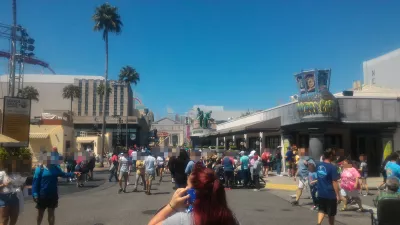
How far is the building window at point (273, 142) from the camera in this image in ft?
90.6

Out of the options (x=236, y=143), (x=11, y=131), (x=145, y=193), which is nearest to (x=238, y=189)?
(x=145, y=193)

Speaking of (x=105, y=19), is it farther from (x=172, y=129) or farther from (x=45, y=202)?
(x=172, y=129)

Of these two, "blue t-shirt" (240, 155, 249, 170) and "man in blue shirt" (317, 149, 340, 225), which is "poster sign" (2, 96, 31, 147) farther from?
"man in blue shirt" (317, 149, 340, 225)

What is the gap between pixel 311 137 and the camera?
67.1 ft

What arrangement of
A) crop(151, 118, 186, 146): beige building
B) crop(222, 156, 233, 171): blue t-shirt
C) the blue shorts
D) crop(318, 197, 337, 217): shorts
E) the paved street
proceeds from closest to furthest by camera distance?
the blue shorts, crop(318, 197, 337, 217): shorts, the paved street, crop(222, 156, 233, 171): blue t-shirt, crop(151, 118, 186, 146): beige building

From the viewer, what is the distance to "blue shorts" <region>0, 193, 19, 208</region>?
596cm

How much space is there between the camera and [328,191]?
6797mm

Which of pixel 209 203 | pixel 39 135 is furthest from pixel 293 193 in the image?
pixel 39 135

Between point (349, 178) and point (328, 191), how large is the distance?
11.5 feet

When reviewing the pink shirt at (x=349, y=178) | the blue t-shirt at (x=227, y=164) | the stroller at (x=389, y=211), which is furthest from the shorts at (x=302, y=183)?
the stroller at (x=389, y=211)

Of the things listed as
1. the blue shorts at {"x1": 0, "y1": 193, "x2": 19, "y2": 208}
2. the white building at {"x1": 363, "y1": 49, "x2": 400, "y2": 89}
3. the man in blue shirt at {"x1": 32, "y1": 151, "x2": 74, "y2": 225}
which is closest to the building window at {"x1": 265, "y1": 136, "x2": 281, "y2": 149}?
the white building at {"x1": 363, "y1": 49, "x2": 400, "y2": 89}

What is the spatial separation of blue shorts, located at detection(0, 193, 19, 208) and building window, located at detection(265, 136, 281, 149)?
23.2m

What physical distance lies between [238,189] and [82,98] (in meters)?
101

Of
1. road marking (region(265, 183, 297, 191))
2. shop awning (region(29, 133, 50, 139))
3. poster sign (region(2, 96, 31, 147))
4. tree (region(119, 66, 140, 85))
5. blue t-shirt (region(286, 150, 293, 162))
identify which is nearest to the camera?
road marking (region(265, 183, 297, 191))
